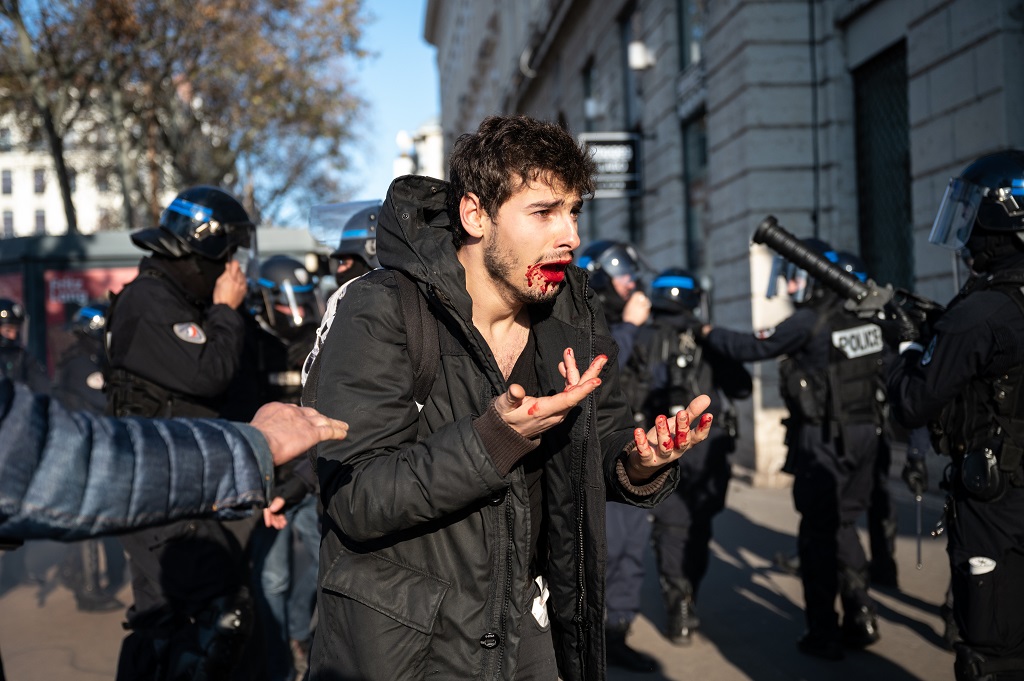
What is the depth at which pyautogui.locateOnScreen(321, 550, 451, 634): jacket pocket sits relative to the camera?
2260 mm

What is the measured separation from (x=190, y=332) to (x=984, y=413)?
302 cm

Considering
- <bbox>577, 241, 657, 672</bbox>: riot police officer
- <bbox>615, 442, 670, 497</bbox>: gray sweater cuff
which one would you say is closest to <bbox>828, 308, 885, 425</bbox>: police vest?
<bbox>577, 241, 657, 672</bbox>: riot police officer

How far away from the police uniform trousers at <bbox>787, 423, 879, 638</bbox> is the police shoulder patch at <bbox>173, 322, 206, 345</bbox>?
3344 mm

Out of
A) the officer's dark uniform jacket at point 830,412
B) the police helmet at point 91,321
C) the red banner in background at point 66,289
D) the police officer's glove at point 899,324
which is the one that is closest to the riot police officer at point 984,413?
the police officer's glove at point 899,324

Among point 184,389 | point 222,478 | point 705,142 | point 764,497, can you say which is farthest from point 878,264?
point 222,478

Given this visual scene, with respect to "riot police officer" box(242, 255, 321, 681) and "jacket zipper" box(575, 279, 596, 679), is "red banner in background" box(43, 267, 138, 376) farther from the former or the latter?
"jacket zipper" box(575, 279, 596, 679)

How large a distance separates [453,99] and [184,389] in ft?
165

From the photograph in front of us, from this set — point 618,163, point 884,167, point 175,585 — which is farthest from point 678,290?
point 618,163

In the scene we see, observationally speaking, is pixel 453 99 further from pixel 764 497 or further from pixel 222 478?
pixel 222 478

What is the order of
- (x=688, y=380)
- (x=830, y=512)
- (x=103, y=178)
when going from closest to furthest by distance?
(x=830, y=512)
(x=688, y=380)
(x=103, y=178)

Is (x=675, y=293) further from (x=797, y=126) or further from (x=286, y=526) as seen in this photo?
(x=797, y=126)

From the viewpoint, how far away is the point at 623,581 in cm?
557

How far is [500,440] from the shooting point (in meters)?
2.12

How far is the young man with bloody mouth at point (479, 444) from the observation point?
7.06 ft
